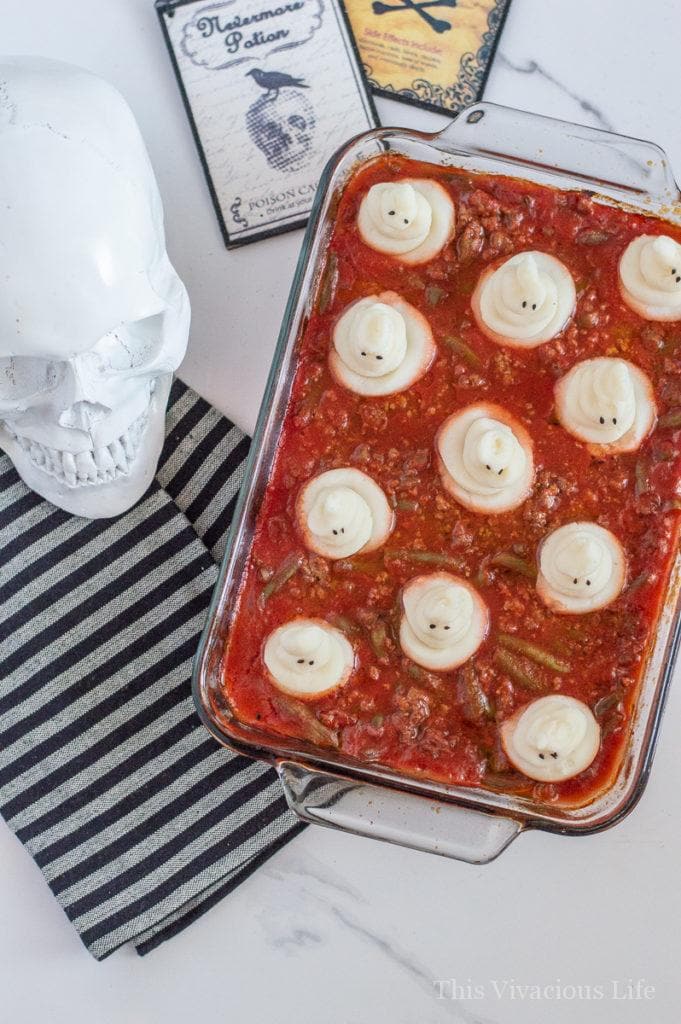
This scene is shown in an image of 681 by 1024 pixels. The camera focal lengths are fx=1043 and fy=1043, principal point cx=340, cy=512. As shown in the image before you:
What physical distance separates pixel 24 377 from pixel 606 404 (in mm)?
931

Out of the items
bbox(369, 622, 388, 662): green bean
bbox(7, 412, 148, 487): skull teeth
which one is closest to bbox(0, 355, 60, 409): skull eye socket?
bbox(7, 412, 148, 487): skull teeth

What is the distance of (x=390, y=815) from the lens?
179 cm

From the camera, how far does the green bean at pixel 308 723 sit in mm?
1771

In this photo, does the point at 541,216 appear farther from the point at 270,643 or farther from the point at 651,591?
the point at 270,643

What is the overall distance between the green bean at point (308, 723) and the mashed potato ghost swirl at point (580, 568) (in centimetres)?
43

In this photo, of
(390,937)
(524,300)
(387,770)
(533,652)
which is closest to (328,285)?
(524,300)

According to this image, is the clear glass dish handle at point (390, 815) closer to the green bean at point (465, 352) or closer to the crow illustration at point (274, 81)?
the green bean at point (465, 352)

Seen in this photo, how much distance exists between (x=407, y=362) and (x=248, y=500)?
0.36m

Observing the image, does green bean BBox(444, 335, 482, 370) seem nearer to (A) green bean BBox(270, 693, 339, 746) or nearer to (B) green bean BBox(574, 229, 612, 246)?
(B) green bean BBox(574, 229, 612, 246)

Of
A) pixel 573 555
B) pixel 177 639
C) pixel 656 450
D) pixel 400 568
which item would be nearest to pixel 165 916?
pixel 177 639

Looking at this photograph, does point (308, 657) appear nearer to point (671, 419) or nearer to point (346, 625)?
point (346, 625)

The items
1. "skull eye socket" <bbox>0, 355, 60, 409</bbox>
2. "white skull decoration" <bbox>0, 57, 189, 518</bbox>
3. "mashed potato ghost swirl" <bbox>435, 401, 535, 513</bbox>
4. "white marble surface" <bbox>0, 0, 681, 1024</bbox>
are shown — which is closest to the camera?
"white skull decoration" <bbox>0, 57, 189, 518</bbox>

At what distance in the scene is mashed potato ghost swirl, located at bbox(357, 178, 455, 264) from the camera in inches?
68.8

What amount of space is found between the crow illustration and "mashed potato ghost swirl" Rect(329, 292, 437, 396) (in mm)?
534
